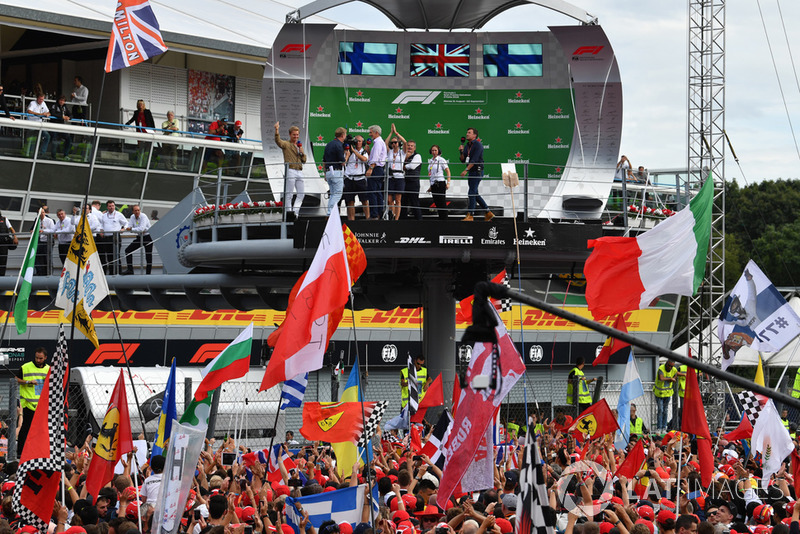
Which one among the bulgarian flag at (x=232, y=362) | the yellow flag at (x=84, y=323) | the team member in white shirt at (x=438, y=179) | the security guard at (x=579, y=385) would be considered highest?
the team member in white shirt at (x=438, y=179)

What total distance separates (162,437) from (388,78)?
12.4m

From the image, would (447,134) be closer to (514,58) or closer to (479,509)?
(514,58)

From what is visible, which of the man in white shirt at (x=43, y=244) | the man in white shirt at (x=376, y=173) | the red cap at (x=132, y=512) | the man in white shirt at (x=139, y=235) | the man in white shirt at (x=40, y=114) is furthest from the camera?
the man in white shirt at (x=40, y=114)

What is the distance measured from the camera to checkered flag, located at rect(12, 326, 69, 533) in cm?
1080

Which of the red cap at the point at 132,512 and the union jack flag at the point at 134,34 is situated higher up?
the union jack flag at the point at 134,34

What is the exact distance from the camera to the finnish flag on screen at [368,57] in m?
23.8

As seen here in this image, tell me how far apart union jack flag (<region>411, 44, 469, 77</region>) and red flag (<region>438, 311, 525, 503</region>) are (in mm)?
14141

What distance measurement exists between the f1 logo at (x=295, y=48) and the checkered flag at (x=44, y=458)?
41.0 feet

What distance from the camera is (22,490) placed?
10891mm

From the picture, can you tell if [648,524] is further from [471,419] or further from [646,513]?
[471,419]

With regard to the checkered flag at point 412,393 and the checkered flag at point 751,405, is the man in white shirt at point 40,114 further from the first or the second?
the checkered flag at point 751,405

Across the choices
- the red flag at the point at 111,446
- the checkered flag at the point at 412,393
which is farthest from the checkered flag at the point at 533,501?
the checkered flag at the point at 412,393

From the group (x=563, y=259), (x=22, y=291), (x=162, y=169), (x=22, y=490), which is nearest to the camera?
(x=22, y=490)

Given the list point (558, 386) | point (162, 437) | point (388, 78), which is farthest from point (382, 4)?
point (558, 386)
